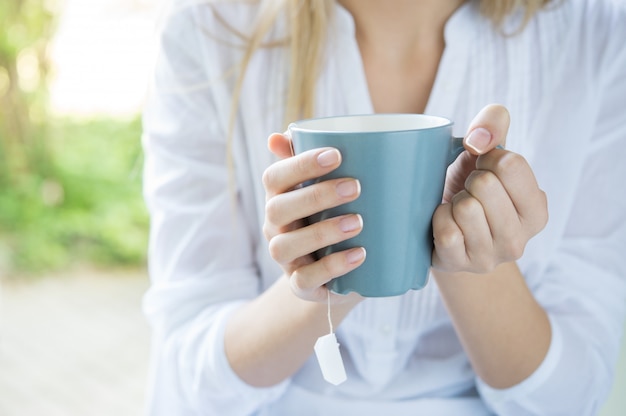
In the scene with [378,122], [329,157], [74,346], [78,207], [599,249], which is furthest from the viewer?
[78,207]

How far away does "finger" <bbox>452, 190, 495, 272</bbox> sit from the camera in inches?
23.2

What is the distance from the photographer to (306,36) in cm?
96

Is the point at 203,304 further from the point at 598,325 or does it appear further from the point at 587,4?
the point at 587,4

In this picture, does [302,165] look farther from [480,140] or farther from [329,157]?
[480,140]

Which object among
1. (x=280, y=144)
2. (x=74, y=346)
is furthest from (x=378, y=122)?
(x=74, y=346)

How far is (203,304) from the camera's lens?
96 centimetres

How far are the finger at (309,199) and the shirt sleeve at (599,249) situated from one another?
44cm

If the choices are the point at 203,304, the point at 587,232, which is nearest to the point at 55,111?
the point at 203,304

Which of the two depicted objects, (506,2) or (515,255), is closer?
(515,255)

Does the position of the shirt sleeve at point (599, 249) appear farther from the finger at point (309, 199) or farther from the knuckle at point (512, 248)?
the finger at point (309, 199)

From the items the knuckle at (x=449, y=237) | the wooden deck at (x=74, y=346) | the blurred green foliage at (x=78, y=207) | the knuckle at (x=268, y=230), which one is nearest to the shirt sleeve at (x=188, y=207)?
the knuckle at (x=268, y=230)

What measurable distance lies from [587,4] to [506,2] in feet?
0.39

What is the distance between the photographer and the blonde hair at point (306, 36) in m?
0.95

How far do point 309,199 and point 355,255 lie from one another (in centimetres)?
6
